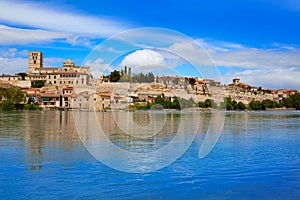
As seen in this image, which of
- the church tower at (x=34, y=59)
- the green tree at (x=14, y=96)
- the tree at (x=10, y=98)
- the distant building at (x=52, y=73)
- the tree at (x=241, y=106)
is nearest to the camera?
the tree at (x=10, y=98)

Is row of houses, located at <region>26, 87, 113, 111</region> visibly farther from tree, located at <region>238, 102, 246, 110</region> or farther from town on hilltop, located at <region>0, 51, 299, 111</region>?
tree, located at <region>238, 102, 246, 110</region>

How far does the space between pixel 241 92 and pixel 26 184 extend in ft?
286

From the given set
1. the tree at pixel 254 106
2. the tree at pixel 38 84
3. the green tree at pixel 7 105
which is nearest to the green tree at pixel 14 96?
the green tree at pixel 7 105

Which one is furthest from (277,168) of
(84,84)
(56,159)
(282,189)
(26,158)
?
(84,84)

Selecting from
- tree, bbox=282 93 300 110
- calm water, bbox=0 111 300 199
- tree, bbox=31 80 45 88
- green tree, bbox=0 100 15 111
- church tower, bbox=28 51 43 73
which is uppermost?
church tower, bbox=28 51 43 73

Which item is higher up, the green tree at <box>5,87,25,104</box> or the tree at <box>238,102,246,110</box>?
the green tree at <box>5,87,25,104</box>

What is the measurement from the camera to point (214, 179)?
6.66 m

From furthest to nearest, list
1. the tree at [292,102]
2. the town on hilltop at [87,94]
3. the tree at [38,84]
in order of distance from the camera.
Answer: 1. the tree at [292,102]
2. the tree at [38,84]
3. the town on hilltop at [87,94]

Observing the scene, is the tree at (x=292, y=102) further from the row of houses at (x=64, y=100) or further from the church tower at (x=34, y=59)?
the church tower at (x=34, y=59)

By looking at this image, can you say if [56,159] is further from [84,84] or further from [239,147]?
[84,84]

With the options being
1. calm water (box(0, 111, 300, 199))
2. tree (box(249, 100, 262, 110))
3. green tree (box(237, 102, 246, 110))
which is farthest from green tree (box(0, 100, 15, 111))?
tree (box(249, 100, 262, 110))

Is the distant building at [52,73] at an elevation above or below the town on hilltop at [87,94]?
above

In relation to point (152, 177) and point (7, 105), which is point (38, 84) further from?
point (152, 177)

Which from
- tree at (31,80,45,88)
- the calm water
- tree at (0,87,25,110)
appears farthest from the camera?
tree at (31,80,45,88)
